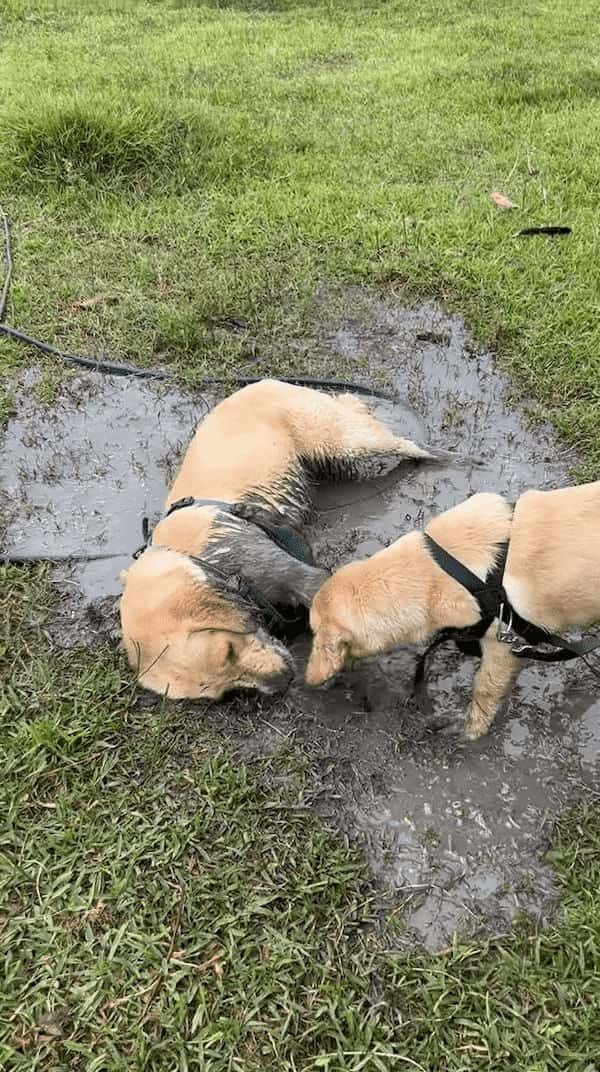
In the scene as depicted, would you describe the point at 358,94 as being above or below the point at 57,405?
above

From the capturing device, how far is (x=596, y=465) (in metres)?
4.41

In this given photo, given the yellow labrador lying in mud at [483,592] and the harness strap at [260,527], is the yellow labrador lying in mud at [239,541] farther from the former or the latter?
the yellow labrador lying in mud at [483,592]

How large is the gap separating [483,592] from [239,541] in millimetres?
1169

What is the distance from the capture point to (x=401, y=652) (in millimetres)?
3619

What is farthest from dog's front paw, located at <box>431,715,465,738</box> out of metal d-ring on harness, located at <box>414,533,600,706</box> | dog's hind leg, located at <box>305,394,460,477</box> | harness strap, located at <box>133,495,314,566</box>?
dog's hind leg, located at <box>305,394,460,477</box>

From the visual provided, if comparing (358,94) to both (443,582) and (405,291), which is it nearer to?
(405,291)

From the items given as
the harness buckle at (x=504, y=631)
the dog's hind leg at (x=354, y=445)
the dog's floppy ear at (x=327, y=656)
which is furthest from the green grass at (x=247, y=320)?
the dog's hind leg at (x=354, y=445)

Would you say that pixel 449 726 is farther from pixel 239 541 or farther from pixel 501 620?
pixel 239 541

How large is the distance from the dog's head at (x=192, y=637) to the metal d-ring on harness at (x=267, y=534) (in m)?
0.08

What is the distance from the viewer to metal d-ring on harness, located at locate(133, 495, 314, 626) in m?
3.48

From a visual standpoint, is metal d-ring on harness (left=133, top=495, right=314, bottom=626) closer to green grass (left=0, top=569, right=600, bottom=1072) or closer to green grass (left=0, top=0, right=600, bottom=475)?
green grass (left=0, top=569, right=600, bottom=1072)

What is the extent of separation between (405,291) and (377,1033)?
486 centimetres

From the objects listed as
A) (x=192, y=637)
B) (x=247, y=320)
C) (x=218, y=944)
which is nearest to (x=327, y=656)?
(x=192, y=637)

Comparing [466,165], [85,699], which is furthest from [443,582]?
[466,165]
